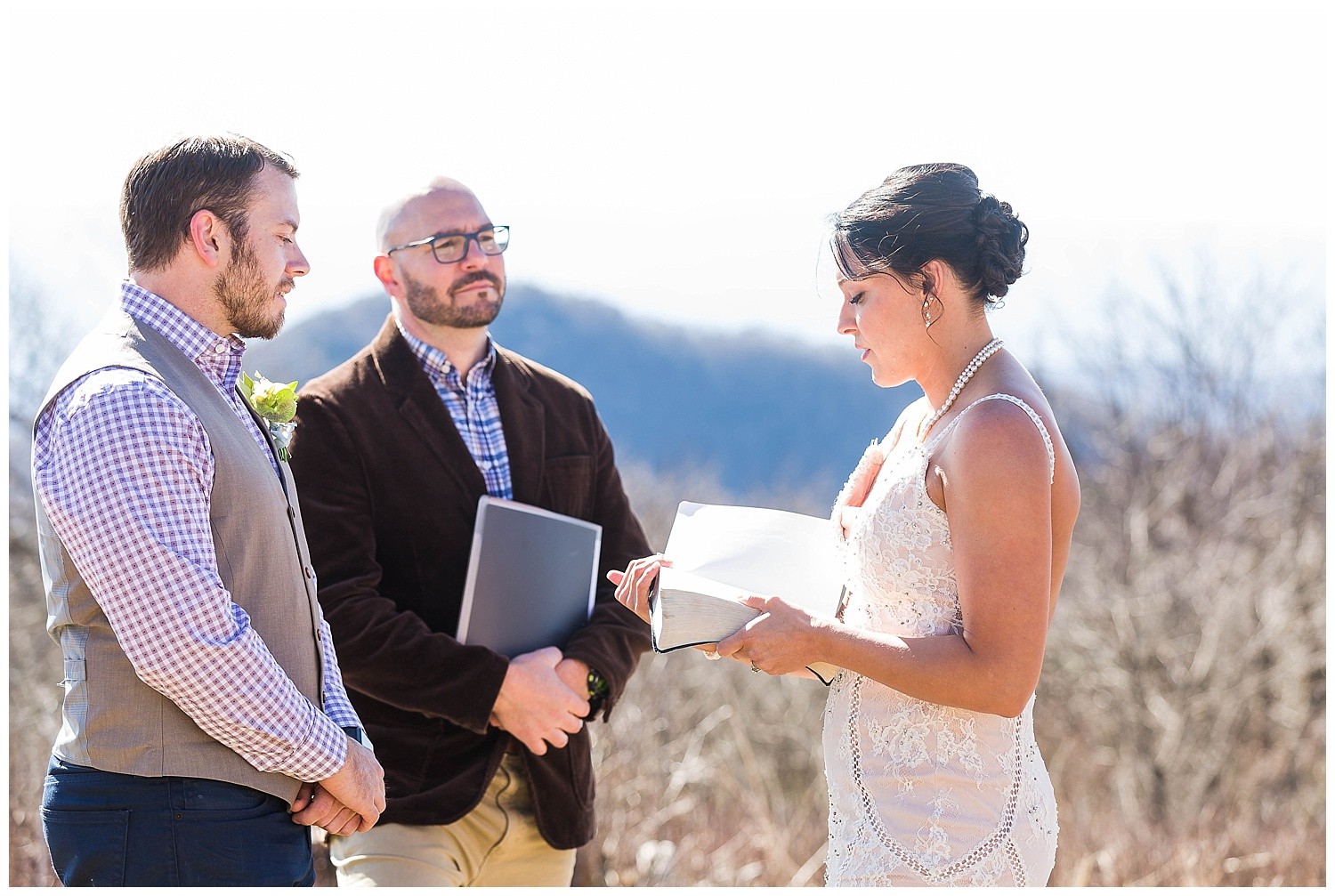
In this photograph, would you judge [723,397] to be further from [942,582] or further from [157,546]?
[157,546]

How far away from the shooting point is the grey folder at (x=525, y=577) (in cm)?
319

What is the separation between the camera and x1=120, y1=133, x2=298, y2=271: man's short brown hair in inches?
94.4

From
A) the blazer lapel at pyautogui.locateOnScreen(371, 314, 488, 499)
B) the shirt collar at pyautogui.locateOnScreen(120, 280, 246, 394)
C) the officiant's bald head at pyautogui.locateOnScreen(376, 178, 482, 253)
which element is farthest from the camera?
the officiant's bald head at pyautogui.locateOnScreen(376, 178, 482, 253)

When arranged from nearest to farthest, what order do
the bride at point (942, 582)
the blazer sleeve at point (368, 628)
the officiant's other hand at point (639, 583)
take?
the bride at point (942, 582)
the officiant's other hand at point (639, 583)
the blazer sleeve at point (368, 628)

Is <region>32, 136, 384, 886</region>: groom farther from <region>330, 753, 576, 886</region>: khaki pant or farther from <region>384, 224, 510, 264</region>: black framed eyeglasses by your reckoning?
<region>384, 224, 510, 264</region>: black framed eyeglasses

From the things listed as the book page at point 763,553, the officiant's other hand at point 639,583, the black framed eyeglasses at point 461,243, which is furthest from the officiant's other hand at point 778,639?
the black framed eyeglasses at point 461,243

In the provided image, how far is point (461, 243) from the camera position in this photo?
3.45m

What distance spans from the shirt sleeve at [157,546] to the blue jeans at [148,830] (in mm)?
107

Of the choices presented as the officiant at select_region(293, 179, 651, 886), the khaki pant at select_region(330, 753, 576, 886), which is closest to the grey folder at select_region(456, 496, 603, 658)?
the officiant at select_region(293, 179, 651, 886)

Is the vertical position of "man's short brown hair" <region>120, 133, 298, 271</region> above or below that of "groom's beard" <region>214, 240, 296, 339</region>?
above

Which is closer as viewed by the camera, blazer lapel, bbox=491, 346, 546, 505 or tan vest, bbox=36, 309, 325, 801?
tan vest, bbox=36, 309, 325, 801

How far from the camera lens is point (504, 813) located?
329cm

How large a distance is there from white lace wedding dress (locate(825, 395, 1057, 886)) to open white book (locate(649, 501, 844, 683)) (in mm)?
130

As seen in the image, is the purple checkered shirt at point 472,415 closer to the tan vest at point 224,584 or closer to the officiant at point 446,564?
the officiant at point 446,564
